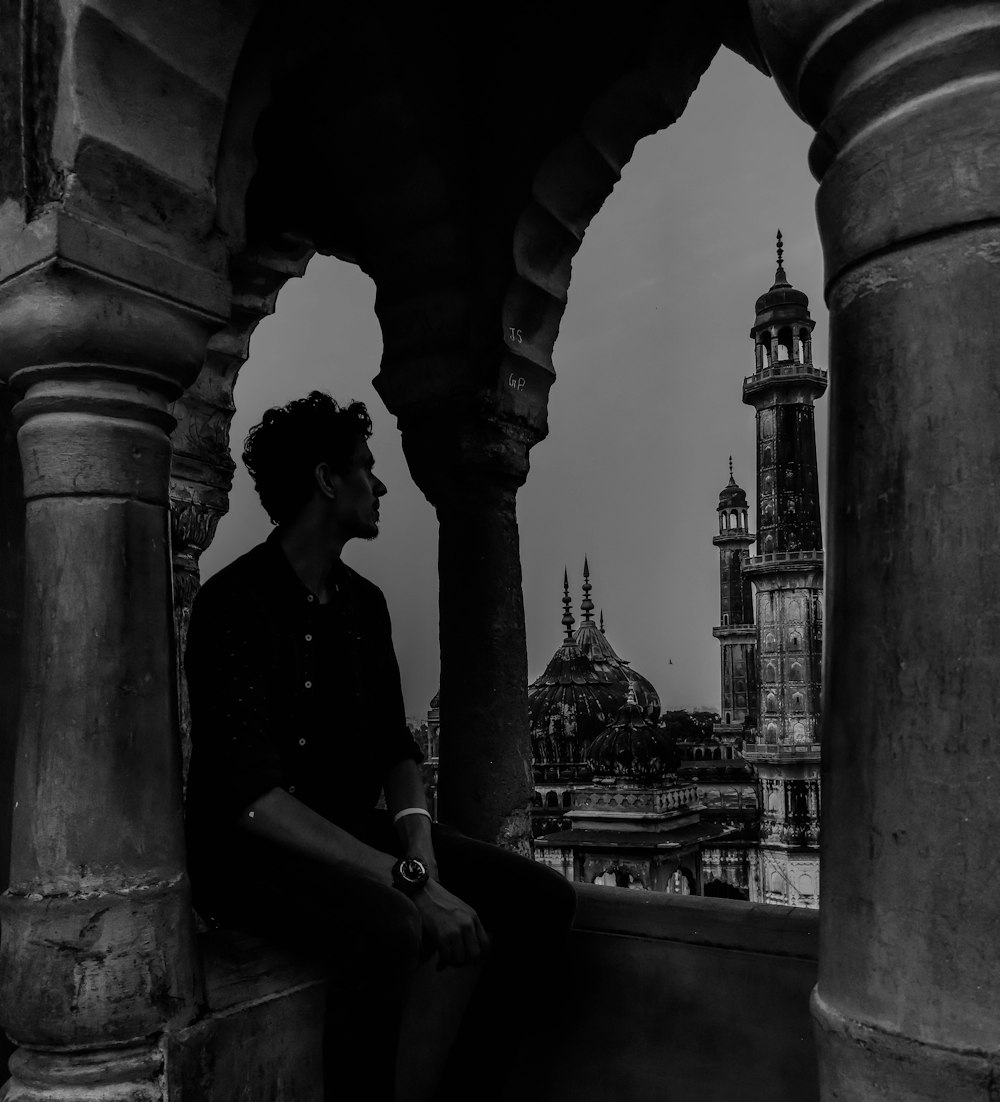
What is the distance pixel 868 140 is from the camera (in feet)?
3.92

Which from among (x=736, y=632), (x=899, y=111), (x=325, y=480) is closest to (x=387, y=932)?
(x=325, y=480)

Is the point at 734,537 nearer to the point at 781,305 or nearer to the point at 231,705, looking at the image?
the point at 781,305

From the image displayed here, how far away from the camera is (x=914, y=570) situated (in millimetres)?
1119

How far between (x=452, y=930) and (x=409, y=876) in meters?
0.13

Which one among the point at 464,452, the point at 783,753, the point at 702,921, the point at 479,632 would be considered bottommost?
the point at 783,753

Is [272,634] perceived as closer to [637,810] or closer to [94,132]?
[94,132]

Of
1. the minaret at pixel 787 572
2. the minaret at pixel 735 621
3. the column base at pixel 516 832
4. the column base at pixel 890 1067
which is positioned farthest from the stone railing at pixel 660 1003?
the minaret at pixel 735 621

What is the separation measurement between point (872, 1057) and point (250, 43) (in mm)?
2357

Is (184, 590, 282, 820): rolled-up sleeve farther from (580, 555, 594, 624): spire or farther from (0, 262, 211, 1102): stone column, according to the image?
(580, 555, 594, 624): spire

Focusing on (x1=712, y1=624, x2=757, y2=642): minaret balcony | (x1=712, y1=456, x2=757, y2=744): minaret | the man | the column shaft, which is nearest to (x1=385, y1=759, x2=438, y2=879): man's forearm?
the man

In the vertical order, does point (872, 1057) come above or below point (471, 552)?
below

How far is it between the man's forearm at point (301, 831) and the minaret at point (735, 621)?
107 ft

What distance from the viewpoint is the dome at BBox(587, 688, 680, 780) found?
12.0m

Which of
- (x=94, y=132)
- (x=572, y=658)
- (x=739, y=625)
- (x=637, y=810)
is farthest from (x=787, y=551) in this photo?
(x=94, y=132)
